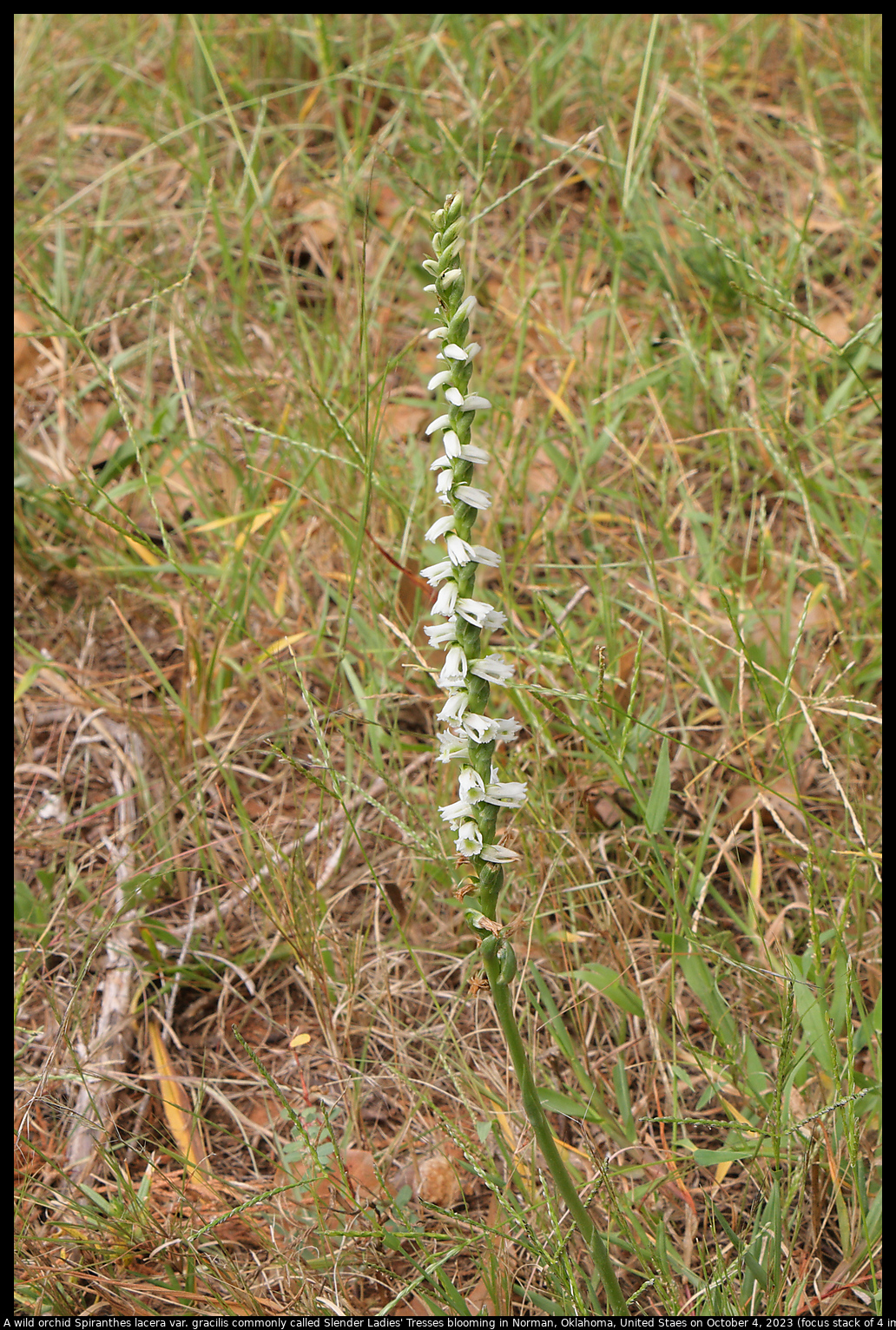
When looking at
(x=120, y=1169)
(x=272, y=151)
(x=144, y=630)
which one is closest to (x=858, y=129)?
(x=272, y=151)

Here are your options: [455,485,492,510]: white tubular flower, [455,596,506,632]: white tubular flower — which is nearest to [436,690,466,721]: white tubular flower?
[455,596,506,632]: white tubular flower

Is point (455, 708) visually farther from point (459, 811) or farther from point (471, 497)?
point (471, 497)

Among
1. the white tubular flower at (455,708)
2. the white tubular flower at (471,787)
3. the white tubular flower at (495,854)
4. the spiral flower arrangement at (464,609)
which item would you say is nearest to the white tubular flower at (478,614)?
the spiral flower arrangement at (464,609)

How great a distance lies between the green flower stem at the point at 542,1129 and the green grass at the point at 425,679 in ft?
0.28

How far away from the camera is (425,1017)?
2330mm

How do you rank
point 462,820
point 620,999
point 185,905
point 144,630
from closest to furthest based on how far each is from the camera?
point 462,820 < point 620,999 < point 185,905 < point 144,630

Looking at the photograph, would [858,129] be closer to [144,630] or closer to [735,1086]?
[144,630]

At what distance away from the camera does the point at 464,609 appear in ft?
4.62

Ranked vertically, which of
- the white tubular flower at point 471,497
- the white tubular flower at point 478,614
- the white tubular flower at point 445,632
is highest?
the white tubular flower at point 471,497

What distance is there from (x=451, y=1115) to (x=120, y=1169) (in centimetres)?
70

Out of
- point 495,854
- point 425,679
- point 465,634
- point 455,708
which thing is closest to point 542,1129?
point 495,854

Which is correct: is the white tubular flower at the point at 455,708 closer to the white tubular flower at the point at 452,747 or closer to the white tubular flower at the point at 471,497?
the white tubular flower at the point at 452,747

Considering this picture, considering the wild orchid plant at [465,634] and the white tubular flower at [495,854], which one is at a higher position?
the wild orchid plant at [465,634]

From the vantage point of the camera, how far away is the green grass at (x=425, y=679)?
1.97 metres
